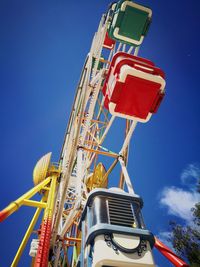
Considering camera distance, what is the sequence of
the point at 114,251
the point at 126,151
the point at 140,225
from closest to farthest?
the point at 114,251 → the point at 140,225 → the point at 126,151

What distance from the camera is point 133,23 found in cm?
599

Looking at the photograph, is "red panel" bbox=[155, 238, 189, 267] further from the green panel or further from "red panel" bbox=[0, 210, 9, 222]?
the green panel

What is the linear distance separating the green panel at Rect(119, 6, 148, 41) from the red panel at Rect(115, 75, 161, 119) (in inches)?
93.2

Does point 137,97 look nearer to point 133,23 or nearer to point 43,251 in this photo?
point 133,23

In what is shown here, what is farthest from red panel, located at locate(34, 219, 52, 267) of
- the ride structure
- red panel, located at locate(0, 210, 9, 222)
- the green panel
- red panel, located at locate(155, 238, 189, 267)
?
the green panel

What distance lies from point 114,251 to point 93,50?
A: 731cm

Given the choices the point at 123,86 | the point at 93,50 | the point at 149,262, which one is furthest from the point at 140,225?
the point at 93,50

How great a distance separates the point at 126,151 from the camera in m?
6.59

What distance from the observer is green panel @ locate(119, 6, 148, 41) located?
5852mm

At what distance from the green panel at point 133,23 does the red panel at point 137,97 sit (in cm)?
237

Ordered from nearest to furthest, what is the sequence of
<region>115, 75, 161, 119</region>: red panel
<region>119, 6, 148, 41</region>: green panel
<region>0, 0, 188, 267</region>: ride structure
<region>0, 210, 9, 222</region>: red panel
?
<region>0, 0, 188, 267</region>: ride structure < <region>115, 75, 161, 119</region>: red panel < <region>0, 210, 9, 222</region>: red panel < <region>119, 6, 148, 41</region>: green panel

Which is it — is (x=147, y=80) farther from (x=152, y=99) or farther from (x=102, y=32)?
(x=102, y=32)

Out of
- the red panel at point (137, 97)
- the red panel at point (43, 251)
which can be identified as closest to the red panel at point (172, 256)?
the red panel at point (137, 97)

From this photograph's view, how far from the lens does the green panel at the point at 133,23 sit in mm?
5852
